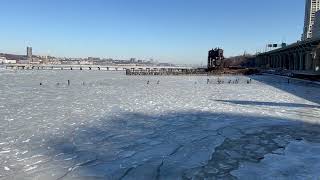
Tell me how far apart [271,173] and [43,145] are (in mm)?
6909

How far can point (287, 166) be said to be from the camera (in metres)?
9.91

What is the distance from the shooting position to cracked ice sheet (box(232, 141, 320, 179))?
9047 millimetres

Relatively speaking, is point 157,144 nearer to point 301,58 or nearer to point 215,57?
point 301,58

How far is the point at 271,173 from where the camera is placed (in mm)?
9203

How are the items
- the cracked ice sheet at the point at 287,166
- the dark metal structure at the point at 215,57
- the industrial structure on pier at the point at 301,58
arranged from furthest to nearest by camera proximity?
1. the dark metal structure at the point at 215,57
2. the industrial structure on pier at the point at 301,58
3. the cracked ice sheet at the point at 287,166

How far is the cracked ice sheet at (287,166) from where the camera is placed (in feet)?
29.7

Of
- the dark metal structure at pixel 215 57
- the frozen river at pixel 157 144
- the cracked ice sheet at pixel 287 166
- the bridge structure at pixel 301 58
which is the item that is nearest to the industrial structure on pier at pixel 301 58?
the bridge structure at pixel 301 58

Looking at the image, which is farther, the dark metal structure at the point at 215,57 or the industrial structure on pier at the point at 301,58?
the dark metal structure at the point at 215,57

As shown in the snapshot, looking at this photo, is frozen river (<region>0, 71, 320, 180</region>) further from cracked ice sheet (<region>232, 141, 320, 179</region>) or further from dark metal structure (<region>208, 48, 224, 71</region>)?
dark metal structure (<region>208, 48, 224, 71</region>)

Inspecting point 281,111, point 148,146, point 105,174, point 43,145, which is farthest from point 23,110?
point 281,111

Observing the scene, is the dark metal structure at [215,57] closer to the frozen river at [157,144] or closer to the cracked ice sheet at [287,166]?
the frozen river at [157,144]

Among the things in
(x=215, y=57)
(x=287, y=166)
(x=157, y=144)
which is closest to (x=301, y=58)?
(x=215, y=57)

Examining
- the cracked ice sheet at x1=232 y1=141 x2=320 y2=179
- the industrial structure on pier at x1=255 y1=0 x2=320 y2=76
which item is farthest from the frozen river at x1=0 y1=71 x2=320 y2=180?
the industrial structure on pier at x1=255 y1=0 x2=320 y2=76

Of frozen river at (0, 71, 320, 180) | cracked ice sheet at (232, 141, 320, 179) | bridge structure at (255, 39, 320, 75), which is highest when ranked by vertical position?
bridge structure at (255, 39, 320, 75)
